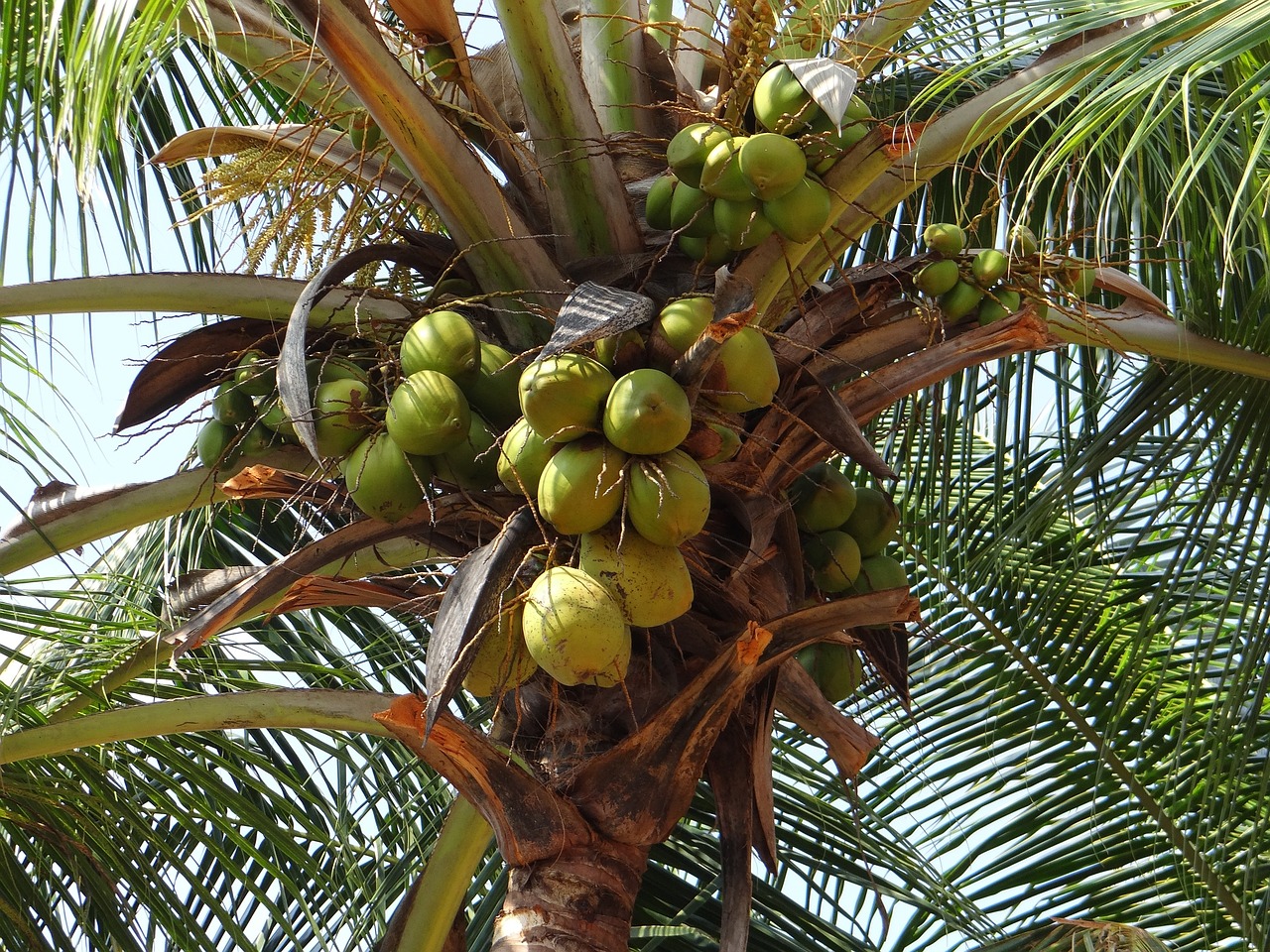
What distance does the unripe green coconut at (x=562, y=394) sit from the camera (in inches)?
60.2

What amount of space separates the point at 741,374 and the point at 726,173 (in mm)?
315

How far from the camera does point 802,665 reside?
217 cm

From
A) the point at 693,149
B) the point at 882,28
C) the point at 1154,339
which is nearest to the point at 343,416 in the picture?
the point at 693,149

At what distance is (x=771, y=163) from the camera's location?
5.71 feet

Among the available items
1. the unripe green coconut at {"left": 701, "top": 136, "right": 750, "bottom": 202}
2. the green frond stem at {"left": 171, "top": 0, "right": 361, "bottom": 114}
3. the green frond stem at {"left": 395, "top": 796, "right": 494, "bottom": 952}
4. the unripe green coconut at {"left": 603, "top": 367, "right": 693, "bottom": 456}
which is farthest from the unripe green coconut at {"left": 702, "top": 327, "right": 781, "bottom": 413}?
the green frond stem at {"left": 171, "top": 0, "right": 361, "bottom": 114}

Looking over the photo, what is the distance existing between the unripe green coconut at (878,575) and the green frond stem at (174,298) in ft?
2.67

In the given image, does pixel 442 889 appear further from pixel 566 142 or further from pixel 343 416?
pixel 566 142

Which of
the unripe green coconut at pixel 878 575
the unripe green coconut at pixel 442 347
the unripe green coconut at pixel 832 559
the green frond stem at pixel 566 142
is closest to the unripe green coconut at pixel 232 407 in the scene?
the unripe green coconut at pixel 442 347

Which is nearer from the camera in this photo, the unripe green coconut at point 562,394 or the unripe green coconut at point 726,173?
the unripe green coconut at point 562,394

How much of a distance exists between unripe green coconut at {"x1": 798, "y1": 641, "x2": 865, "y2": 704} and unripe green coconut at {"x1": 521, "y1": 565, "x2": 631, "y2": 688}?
73 centimetres

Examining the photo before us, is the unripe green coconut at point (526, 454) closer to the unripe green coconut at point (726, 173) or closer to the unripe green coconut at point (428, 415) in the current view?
the unripe green coconut at point (428, 415)

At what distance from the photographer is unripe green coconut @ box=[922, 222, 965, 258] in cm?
210

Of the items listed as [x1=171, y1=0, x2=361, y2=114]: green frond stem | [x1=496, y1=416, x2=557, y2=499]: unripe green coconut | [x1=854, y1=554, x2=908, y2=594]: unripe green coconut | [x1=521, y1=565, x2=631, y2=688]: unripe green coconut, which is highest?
[x1=171, y1=0, x2=361, y2=114]: green frond stem

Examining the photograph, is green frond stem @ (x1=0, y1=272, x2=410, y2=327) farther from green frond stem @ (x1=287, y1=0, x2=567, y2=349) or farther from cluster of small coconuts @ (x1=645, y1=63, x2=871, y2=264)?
cluster of small coconuts @ (x1=645, y1=63, x2=871, y2=264)
